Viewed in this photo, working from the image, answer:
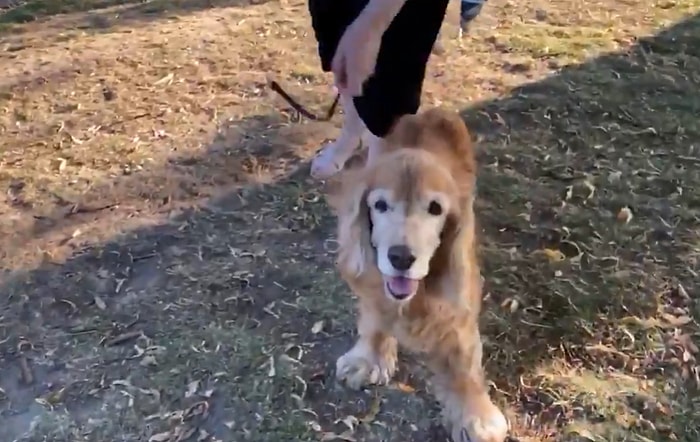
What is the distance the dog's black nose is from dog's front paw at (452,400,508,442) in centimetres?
56

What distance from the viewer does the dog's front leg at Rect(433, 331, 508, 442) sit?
2113 mm

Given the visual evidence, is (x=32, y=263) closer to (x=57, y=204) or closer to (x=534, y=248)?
(x=57, y=204)

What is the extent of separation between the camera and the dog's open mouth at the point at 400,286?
70.8 inches

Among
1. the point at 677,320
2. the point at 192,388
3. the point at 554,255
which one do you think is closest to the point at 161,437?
the point at 192,388

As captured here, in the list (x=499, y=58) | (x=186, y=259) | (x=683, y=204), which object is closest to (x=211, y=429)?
(x=186, y=259)

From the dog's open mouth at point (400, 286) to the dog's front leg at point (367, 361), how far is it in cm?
44

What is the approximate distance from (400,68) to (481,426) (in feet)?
3.18

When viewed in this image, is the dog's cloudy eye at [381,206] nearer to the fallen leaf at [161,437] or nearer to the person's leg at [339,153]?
the fallen leaf at [161,437]

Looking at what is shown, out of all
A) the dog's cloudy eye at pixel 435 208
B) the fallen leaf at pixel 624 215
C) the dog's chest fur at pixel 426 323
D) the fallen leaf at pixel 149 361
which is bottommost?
the fallen leaf at pixel 624 215

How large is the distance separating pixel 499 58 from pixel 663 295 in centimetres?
165

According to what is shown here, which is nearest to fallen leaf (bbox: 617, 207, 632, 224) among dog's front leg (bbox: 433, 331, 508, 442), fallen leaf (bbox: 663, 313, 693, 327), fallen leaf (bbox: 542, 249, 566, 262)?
fallen leaf (bbox: 542, 249, 566, 262)

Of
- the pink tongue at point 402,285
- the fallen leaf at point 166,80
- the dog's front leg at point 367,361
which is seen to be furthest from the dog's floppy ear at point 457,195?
the fallen leaf at point 166,80

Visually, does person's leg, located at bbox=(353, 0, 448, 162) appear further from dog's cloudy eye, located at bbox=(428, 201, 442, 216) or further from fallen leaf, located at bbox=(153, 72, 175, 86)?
fallen leaf, located at bbox=(153, 72, 175, 86)

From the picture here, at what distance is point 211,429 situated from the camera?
2.22m
